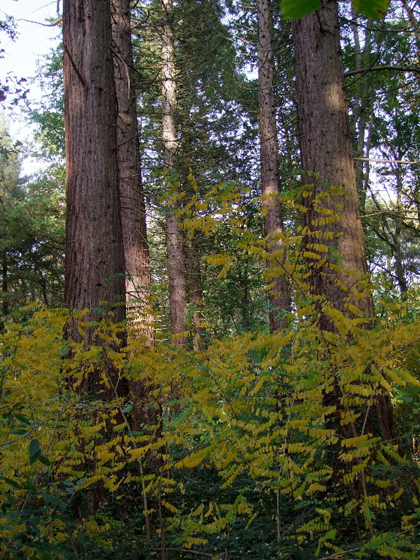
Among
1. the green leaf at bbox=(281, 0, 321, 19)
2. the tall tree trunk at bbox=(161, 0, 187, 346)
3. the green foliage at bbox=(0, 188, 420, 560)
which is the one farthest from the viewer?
the tall tree trunk at bbox=(161, 0, 187, 346)

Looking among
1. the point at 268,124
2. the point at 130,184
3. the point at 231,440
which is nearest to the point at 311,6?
the point at 231,440

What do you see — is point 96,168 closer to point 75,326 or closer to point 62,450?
point 75,326

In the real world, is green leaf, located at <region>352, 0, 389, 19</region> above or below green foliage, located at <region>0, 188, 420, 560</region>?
above

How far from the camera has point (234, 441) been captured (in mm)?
2637

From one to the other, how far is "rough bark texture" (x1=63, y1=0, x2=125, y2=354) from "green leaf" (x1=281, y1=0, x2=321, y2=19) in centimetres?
405

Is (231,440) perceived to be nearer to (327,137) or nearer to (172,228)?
(327,137)

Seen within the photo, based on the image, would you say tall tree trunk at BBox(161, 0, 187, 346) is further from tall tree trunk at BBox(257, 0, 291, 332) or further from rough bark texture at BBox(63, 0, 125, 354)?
rough bark texture at BBox(63, 0, 125, 354)

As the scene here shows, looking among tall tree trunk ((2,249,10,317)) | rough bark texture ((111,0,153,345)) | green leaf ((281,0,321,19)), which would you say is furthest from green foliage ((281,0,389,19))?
tall tree trunk ((2,249,10,317))

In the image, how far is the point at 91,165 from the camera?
4.95 m

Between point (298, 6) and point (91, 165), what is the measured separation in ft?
15.2

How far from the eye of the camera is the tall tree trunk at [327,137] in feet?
13.9

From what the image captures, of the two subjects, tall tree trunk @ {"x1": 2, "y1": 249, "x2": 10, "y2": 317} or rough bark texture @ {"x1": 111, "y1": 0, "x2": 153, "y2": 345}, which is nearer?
rough bark texture @ {"x1": 111, "y1": 0, "x2": 153, "y2": 345}

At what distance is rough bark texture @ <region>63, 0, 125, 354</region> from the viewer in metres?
4.73

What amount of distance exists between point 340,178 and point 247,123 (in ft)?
44.4
